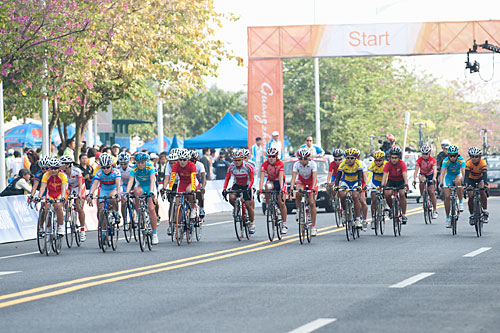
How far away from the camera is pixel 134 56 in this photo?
106ft

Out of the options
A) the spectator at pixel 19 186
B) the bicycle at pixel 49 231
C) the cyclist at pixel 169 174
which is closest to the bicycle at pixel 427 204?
the cyclist at pixel 169 174

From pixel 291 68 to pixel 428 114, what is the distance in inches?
1427

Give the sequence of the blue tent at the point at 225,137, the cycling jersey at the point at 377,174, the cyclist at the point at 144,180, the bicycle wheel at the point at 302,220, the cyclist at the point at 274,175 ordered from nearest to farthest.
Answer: the cyclist at the point at 144,180 → the bicycle wheel at the point at 302,220 → the cyclist at the point at 274,175 → the cycling jersey at the point at 377,174 → the blue tent at the point at 225,137

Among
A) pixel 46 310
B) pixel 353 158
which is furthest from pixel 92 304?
pixel 353 158

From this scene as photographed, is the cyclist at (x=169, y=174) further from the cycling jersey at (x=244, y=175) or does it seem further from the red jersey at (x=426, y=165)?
the red jersey at (x=426, y=165)

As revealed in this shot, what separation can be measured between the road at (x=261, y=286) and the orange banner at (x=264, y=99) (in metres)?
17.0

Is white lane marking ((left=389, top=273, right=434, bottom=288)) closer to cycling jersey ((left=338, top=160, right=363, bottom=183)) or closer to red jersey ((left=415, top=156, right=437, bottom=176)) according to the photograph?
cycling jersey ((left=338, top=160, right=363, bottom=183))

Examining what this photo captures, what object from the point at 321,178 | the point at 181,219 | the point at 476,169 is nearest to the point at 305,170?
the point at 181,219

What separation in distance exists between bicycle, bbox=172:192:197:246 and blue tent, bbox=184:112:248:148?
22420mm

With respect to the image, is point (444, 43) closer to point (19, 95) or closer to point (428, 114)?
point (19, 95)

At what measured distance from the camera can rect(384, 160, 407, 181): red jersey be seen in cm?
2188

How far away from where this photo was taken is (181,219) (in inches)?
767

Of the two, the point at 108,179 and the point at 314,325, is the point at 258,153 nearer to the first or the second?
the point at 108,179

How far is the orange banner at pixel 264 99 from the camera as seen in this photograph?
37.0 m
